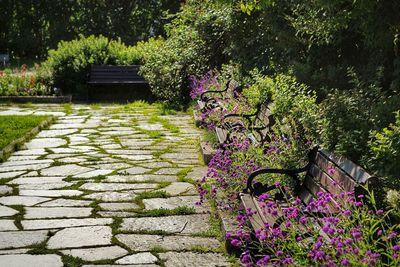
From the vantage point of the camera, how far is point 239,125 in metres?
7.28

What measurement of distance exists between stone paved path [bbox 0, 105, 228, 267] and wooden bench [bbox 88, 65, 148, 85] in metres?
5.05

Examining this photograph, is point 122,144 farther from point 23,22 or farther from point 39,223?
point 23,22

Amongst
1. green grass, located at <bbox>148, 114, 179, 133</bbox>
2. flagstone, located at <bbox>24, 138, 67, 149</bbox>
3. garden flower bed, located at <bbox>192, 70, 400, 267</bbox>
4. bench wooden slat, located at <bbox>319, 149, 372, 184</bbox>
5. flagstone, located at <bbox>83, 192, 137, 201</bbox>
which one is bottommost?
flagstone, located at <bbox>83, 192, 137, 201</bbox>

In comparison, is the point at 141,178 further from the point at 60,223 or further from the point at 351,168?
the point at 351,168

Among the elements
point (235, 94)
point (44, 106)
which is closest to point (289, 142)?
point (235, 94)

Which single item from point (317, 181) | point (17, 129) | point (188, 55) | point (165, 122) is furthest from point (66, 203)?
point (188, 55)

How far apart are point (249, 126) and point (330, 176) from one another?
3059 mm

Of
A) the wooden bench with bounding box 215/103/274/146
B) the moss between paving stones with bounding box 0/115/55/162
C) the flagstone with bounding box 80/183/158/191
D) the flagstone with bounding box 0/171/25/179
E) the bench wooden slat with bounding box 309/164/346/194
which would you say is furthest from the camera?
the moss between paving stones with bounding box 0/115/55/162

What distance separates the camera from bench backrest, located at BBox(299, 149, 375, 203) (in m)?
3.81

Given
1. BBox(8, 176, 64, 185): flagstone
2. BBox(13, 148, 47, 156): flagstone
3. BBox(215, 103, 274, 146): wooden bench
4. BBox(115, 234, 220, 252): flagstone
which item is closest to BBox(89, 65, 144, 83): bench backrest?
BBox(13, 148, 47, 156): flagstone

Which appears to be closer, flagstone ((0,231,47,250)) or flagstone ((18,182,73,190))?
flagstone ((0,231,47,250))

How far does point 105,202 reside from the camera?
6094mm

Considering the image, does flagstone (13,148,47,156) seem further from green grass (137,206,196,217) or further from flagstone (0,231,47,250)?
flagstone (0,231,47,250)

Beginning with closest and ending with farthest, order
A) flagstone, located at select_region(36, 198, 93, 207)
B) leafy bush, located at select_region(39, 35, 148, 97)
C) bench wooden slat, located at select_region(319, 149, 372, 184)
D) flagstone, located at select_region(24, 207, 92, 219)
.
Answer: bench wooden slat, located at select_region(319, 149, 372, 184)
flagstone, located at select_region(24, 207, 92, 219)
flagstone, located at select_region(36, 198, 93, 207)
leafy bush, located at select_region(39, 35, 148, 97)
